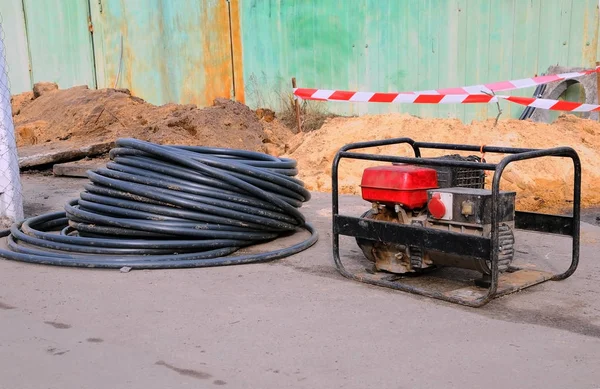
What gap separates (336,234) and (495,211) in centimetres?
119

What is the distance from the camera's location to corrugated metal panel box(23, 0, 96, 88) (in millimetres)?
14344

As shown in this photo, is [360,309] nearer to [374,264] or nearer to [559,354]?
[374,264]

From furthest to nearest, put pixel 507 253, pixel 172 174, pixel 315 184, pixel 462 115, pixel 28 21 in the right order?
pixel 28 21, pixel 462 115, pixel 315 184, pixel 172 174, pixel 507 253

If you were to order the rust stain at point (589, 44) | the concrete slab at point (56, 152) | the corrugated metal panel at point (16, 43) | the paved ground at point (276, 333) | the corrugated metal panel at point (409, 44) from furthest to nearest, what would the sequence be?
the corrugated metal panel at point (16, 43), the concrete slab at point (56, 152), the corrugated metal panel at point (409, 44), the rust stain at point (589, 44), the paved ground at point (276, 333)

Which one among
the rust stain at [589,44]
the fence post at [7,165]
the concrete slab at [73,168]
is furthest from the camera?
the concrete slab at [73,168]

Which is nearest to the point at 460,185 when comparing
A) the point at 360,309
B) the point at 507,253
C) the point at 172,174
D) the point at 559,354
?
the point at 507,253

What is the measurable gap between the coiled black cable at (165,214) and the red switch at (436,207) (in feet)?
4.67

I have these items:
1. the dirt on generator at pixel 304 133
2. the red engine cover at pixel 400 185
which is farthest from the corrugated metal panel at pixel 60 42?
the red engine cover at pixel 400 185

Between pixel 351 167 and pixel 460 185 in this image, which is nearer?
pixel 460 185

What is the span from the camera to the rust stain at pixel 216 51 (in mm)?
12938

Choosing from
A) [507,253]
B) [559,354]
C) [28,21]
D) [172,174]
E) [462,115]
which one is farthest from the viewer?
[28,21]

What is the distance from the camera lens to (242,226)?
5.21 metres

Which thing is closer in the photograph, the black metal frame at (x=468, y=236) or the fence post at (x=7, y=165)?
the black metal frame at (x=468, y=236)

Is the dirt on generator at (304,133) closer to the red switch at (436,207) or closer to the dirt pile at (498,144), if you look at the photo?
the dirt pile at (498,144)
